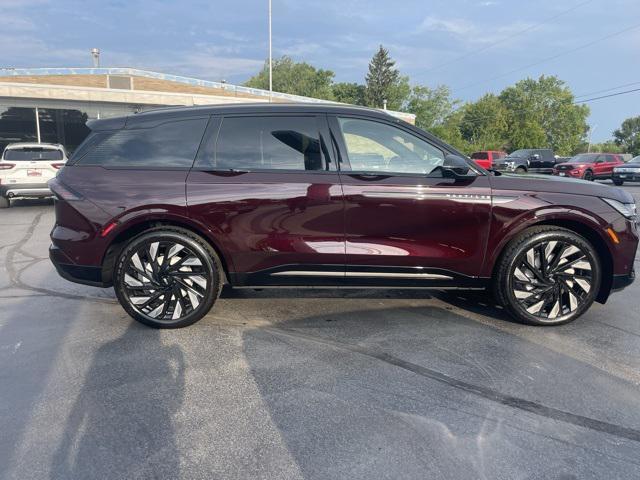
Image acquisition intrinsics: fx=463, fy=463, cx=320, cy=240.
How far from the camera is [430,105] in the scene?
82125mm

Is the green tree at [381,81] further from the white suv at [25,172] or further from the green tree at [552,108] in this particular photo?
the white suv at [25,172]

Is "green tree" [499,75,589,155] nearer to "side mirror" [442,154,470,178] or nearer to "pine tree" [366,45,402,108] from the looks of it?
"pine tree" [366,45,402,108]

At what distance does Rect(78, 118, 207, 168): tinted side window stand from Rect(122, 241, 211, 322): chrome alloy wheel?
2.28ft

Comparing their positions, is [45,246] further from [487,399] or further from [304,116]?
[487,399]

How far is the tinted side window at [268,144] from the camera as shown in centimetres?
385

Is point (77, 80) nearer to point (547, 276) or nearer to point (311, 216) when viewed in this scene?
point (311, 216)

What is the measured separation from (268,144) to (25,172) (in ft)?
31.2

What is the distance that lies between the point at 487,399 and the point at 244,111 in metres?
2.89

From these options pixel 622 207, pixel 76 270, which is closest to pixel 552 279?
pixel 622 207

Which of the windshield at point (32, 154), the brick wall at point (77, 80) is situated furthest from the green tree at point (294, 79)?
the windshield at point (32, 154)

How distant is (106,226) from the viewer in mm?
3777

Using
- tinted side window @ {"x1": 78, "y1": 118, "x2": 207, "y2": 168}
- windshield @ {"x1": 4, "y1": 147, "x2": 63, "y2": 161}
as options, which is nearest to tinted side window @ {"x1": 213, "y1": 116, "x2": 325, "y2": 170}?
tinted side window @ {"x1": 78, "y1": 118, "x2": 207, "y2": 168}

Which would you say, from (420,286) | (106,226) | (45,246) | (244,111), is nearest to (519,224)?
(420,286)

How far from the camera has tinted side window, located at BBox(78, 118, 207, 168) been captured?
3.86 meters
